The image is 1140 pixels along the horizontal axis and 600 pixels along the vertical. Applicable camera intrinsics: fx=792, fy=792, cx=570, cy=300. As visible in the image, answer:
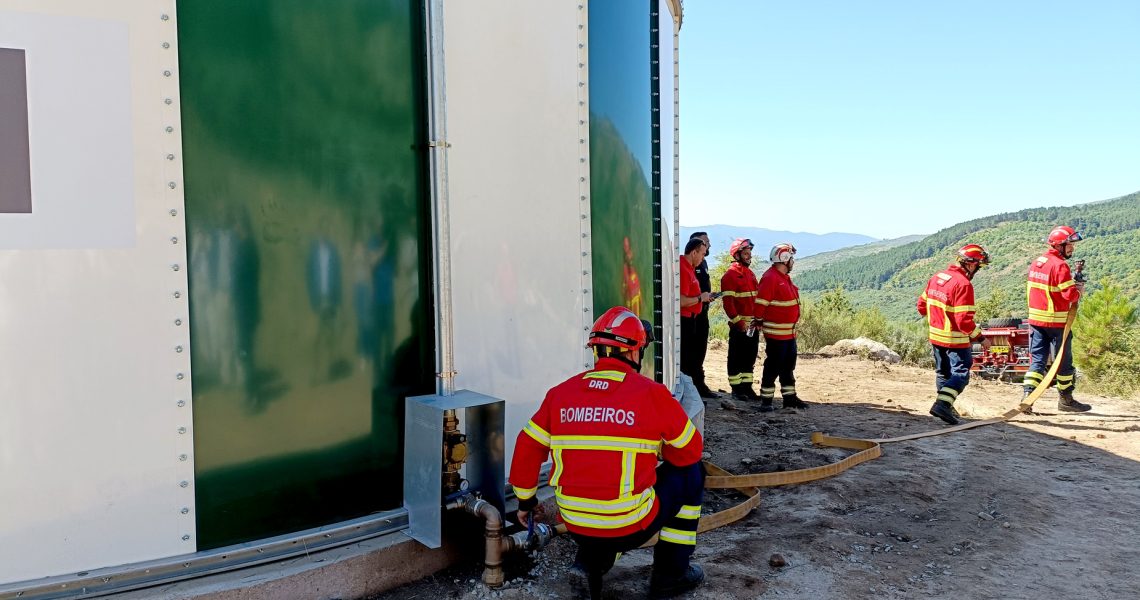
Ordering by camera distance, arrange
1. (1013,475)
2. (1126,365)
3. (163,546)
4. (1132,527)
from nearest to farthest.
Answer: (163,546)
(1132,527)
(1013,475)
(1126,365)

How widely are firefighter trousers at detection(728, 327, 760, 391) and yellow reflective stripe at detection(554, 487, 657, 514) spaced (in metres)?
6.48

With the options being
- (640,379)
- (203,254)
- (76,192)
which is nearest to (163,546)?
(203,254)

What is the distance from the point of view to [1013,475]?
6.20 meters

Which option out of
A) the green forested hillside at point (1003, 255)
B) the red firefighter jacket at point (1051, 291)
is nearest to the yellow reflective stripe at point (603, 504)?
the red firefighter jacket at point (1051, 291)

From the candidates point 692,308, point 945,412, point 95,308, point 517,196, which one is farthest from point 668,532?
point 692,308

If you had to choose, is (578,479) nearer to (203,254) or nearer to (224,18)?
(203,254)

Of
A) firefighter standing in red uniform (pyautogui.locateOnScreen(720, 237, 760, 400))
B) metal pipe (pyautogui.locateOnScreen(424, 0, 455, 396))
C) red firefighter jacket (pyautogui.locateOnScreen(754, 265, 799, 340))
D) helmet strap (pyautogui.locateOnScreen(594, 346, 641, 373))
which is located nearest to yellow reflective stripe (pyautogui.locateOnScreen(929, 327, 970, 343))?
red firefighter jacket (pyautogui.locateOnScreen(754, 265, 799, 340))

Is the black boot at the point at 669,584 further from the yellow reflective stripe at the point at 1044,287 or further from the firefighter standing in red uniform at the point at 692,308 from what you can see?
the yellow reflective stripe at the point at 1044,287

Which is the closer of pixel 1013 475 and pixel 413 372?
pixel 413 372

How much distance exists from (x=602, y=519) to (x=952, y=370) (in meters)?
6.05

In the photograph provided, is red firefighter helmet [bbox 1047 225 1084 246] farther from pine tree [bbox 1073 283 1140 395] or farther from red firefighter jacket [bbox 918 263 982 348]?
pine tree [bbox 1073 283 1140 395]

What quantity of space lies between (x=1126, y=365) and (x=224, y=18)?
17.3 m

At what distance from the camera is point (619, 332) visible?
346 cm

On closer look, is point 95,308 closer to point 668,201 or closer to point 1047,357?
point 668,201
